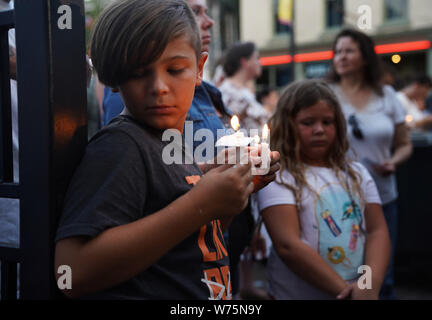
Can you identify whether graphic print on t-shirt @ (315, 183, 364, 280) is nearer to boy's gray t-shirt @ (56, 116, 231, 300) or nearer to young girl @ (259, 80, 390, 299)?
young girl @ (259, 80, 390, 299)

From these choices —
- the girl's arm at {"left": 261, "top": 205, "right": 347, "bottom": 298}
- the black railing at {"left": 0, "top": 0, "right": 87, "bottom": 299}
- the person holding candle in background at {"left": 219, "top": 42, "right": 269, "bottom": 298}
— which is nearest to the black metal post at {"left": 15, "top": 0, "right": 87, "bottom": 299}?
the black railing at {"left": 0, "top": 0, "right": 87, "bottom": 299}

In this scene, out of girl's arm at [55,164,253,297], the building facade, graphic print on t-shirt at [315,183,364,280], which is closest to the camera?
girl's arm at [55,164,253,297]

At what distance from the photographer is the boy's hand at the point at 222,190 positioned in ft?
2.98

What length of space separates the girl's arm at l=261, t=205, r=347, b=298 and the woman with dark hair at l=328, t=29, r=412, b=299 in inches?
48.8

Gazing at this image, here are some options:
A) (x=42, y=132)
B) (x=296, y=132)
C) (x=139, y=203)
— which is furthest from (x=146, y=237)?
(x=296, y=132)

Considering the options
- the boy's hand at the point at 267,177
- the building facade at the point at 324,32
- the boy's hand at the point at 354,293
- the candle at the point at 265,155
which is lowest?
the boy's hand at the point at 354,293

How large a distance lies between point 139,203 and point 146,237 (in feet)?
0.28

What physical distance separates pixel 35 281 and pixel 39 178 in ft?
0.83

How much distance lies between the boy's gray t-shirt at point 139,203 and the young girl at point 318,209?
72 cm

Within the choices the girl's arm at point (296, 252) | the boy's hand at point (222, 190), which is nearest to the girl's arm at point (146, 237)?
the boy's hand at point (222, 190)

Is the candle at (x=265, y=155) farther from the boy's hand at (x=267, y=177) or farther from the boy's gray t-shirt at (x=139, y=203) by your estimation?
the boy's gray t-shirt at (x=139, y=203)

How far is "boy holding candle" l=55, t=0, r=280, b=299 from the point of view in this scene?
86cm

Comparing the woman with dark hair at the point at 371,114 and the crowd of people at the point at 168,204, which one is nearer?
the crowd of people at the point at 168,204
